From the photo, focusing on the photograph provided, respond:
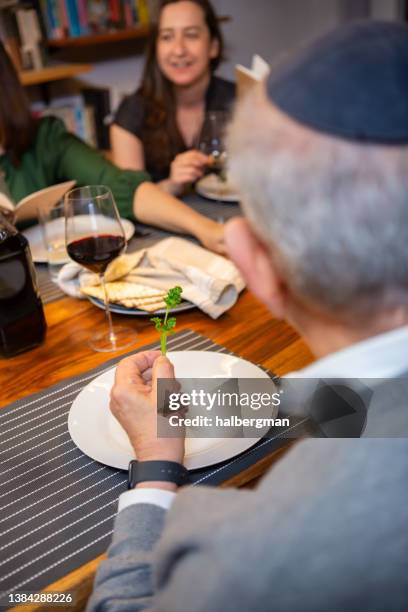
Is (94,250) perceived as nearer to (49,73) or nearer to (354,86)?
(354,86)

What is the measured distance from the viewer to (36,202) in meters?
1.41

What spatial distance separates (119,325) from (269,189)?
70 centimetres

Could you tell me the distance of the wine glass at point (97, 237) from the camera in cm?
107

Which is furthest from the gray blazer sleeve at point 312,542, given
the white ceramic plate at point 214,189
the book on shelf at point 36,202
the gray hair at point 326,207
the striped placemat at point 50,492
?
the white ceramic plate at point 214,189

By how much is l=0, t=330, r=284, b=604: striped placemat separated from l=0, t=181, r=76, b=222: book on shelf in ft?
1.95

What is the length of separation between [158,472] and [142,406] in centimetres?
9

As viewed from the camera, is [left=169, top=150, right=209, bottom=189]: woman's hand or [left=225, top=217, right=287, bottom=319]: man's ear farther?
[left=169, top=150, right=209, bottom=189]: woman's hand

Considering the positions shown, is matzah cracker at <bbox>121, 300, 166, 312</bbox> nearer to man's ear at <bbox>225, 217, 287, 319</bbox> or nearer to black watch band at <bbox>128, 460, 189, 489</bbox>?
black watch band at <bbox>128, 460, 189, 489</bbox>

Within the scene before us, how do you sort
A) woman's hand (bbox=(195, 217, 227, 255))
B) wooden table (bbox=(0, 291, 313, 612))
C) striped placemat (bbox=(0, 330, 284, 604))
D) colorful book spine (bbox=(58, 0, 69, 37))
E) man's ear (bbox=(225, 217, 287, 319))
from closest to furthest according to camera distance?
1. man's ear (bbox=(225, 217, 287, 319))
2. striped placemat (bbox=(0, 330, 284, 604))
3. wooden table (bbox=(0, 291, 313, 612))
4. woman's hand (bbox=(195, 217, 227, 255))
5. colorful book spine (bbox=(58, 0, 69, 37))

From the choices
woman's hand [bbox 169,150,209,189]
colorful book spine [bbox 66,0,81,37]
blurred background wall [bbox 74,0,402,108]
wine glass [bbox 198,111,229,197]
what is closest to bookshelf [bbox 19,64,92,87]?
colorful book spine [bbox 66,0,81,37]

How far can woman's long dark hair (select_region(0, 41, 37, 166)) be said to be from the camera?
75.8 inches

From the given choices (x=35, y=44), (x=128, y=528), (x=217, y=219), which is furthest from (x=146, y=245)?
(x=35, y=44)

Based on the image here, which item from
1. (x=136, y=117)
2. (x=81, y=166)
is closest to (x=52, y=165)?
(x=81, y=166)

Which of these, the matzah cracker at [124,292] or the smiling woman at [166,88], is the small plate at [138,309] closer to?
the matzah cracker at [124,292]
